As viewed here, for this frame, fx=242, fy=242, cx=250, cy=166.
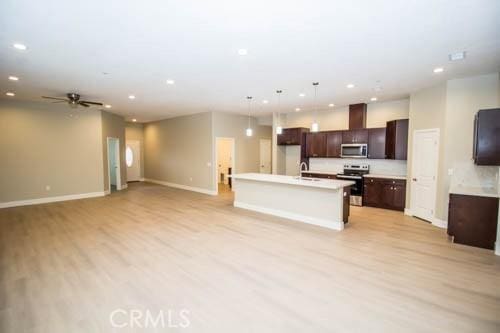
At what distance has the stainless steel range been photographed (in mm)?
6684

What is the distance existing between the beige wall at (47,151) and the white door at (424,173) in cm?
916

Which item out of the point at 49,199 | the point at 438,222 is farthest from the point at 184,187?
the point at 438,222

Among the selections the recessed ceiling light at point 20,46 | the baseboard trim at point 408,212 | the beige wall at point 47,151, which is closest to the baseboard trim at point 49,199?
the beige wall at point 47,151

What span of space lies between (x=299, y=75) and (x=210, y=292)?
3780mm

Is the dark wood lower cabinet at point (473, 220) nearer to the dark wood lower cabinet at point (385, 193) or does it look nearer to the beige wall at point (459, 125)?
the beige wall at point (459, 125)

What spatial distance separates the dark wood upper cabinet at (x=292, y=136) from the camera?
809cm

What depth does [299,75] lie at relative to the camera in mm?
4434

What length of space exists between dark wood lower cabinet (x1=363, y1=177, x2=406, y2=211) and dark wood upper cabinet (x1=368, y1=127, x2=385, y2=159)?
696 millimetres

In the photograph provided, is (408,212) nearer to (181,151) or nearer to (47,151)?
(181,151)

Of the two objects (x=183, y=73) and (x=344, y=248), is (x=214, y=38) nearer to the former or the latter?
(x=183, y=73)

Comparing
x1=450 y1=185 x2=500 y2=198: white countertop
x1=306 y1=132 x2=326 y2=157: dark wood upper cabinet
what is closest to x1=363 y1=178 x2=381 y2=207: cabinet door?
x1=306 y1=132 x2=326 y2=157: dark wood upper cabinet

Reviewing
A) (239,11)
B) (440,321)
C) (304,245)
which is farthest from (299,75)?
(440,321)

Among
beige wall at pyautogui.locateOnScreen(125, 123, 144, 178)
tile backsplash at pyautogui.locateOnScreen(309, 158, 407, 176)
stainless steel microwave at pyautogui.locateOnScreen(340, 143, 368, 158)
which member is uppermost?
beige wall at pyautogui.locateOnScreen(125, 123, 144, 178)

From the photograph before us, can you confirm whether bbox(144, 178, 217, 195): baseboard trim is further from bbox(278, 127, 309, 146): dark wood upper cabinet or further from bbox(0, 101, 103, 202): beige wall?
bbox(278, 127, 309, 146): dark wood upper cabinet
